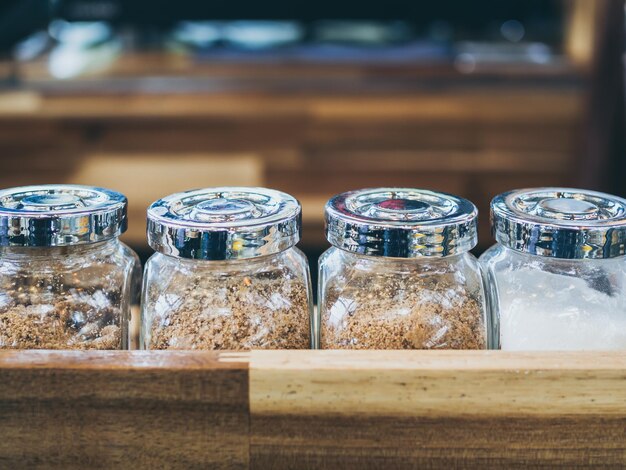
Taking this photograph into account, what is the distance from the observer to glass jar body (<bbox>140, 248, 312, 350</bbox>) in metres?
0.57

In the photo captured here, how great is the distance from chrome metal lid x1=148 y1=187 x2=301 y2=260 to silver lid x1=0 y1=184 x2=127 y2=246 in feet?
0.10

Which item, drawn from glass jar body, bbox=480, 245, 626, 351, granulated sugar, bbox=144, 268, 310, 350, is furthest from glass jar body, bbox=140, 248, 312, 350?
glass jar body, bbox=480, 245, 626, 351

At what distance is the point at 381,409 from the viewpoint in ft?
1.64

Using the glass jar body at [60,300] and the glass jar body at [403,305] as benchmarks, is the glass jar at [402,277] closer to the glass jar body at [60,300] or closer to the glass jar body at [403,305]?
the glass jar body at [403,305]

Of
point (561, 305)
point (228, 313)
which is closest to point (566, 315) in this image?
point (561, 305)

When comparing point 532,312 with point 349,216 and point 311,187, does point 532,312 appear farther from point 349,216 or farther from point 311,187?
point 311,187

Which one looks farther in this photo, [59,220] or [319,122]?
[319,122]

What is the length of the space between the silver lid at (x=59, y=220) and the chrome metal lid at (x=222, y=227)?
0.03 metres

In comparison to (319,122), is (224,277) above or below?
above

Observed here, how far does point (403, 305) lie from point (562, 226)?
0.44 ft

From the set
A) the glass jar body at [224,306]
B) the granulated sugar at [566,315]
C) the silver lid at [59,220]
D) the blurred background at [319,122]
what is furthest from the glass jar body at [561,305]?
the blurred background at [319,122]

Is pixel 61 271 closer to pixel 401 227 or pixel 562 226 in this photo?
pixel 401 227

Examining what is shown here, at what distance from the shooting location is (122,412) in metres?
0.50

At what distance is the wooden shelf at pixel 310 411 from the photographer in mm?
496
